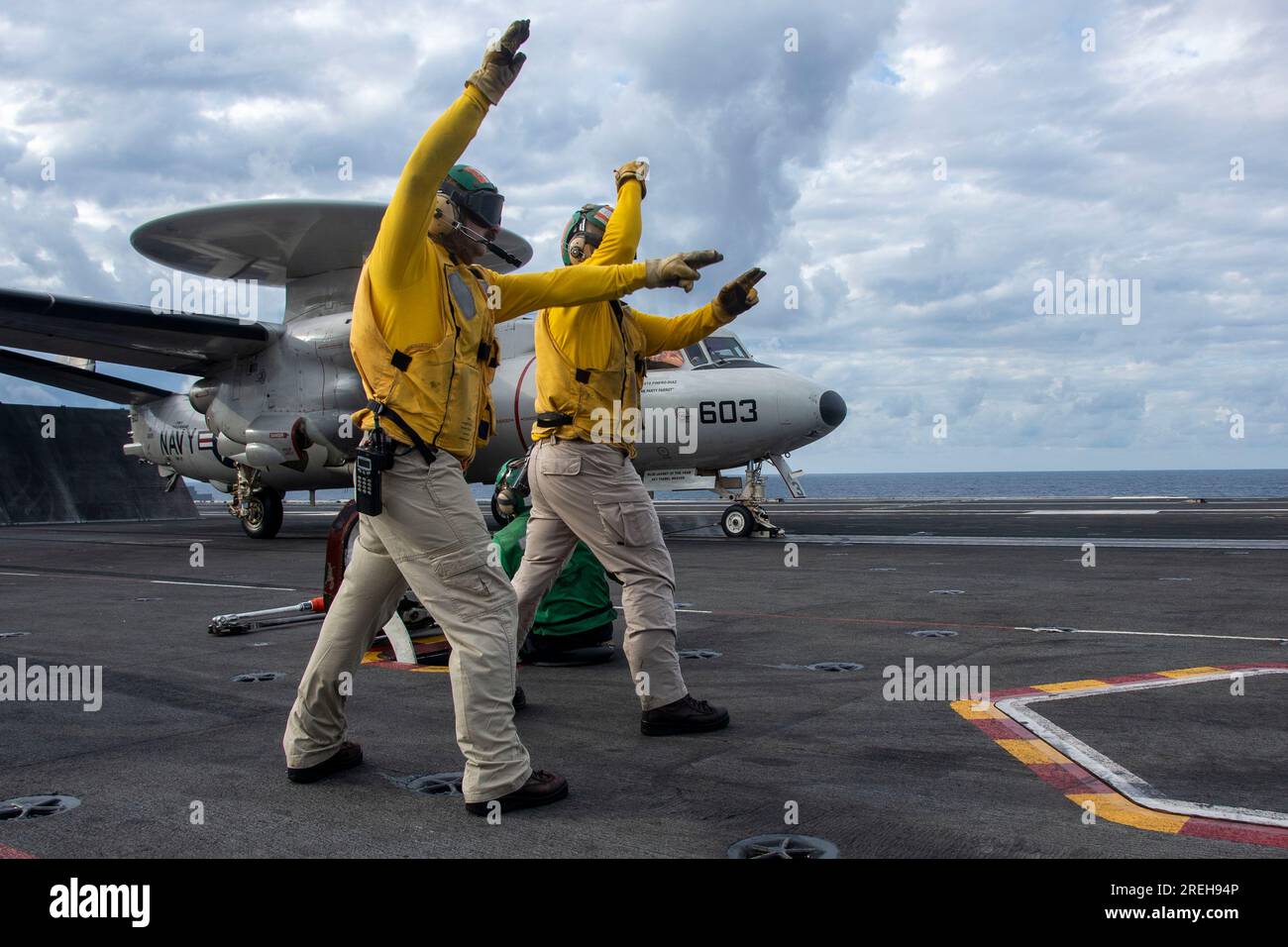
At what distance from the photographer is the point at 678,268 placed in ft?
12.5

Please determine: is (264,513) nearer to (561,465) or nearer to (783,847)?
(561,465)

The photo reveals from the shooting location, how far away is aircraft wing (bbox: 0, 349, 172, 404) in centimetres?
2086

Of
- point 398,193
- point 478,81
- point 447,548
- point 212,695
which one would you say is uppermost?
point 478,81

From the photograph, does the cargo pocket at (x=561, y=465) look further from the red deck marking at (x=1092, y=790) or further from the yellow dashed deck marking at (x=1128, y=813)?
the yellow dashed deck marking at (x=1128, y=813)

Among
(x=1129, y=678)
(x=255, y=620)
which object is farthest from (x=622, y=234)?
(x=255, y=620)

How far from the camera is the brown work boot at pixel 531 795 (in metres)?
3.40

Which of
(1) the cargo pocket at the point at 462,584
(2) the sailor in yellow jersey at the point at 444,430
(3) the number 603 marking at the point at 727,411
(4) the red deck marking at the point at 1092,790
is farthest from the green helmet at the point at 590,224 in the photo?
(3) the number 603 marking at the point at 727,411

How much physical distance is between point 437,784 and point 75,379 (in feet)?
70.0

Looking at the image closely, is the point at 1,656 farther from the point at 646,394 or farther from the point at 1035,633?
the point at 646,394

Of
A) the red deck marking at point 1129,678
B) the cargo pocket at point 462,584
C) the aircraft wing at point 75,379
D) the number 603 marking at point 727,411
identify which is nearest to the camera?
the cargo pocket at point 462,584

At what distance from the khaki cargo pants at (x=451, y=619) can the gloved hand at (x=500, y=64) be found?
1.30 m
